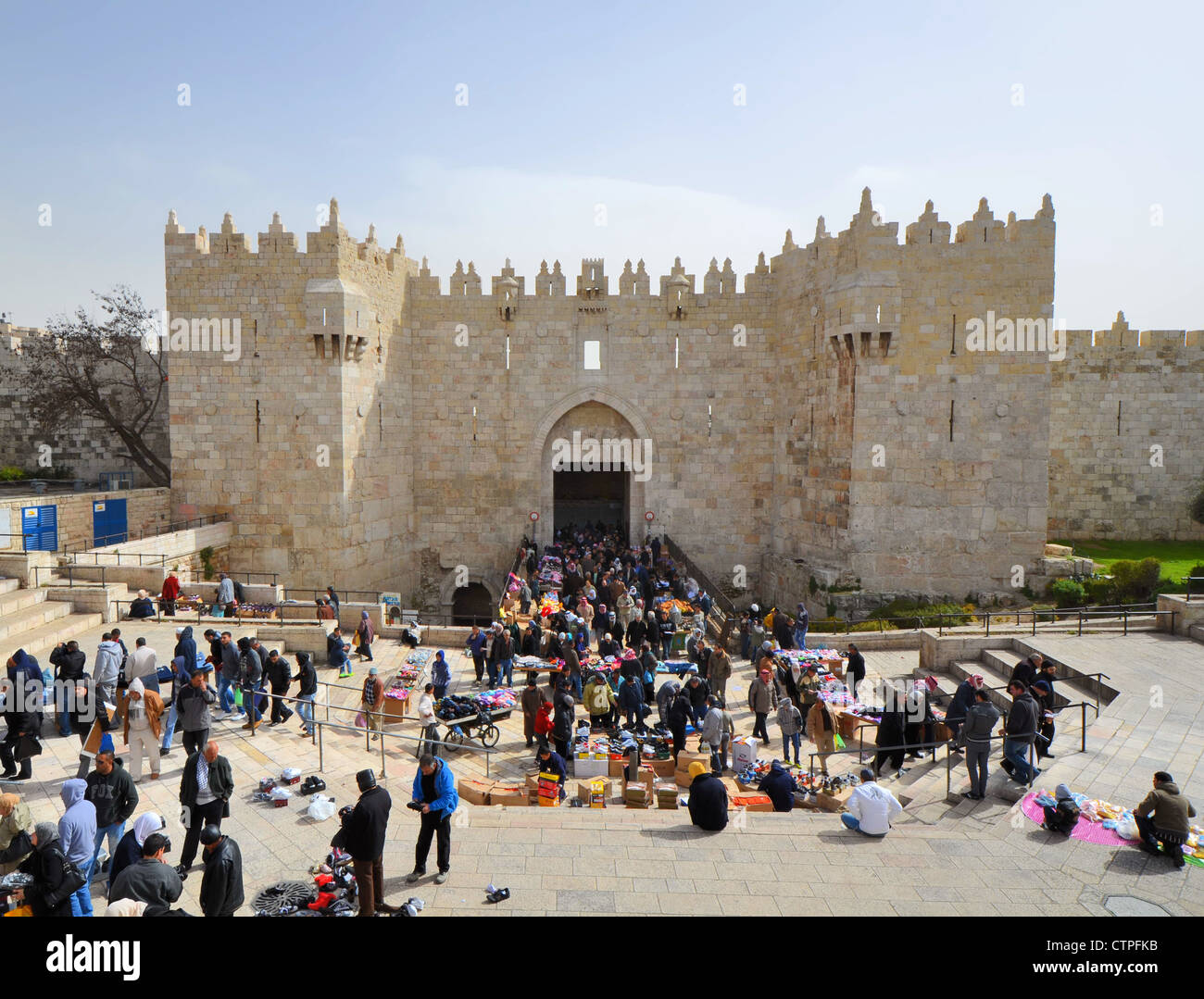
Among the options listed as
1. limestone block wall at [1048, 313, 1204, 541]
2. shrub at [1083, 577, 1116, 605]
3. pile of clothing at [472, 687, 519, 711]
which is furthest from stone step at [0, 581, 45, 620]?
limestone block wall at [1048, 313, 1204, 541]

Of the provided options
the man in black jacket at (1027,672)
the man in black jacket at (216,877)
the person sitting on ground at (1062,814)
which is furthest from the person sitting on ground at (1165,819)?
the man in black jacket at (216,877)

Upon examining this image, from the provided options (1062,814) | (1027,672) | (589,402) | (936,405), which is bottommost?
(1062,814)

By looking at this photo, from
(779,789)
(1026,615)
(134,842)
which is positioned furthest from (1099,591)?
(134,842)

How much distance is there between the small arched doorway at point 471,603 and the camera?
24375 mm

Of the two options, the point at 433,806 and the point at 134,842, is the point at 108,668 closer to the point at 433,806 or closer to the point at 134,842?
the point at 134,842

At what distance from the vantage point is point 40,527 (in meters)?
17.2

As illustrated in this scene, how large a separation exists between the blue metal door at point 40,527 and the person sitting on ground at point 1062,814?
19673 millimetres

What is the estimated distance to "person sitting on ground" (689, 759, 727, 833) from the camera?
24.9 feet

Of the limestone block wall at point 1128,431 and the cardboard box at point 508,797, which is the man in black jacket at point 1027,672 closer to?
the cardboard box at point 508,797

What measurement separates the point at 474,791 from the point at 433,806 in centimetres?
285

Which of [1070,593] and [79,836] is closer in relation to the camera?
[79,836]

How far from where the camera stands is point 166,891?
16.6ft

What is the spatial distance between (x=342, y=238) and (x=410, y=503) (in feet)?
25.7

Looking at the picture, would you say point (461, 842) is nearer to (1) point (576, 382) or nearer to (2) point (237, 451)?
(2) point (237, 451)
